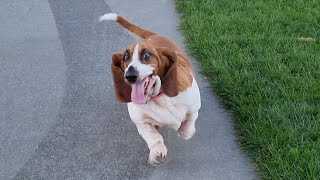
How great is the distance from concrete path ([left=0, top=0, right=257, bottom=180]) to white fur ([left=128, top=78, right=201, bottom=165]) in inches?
7.0

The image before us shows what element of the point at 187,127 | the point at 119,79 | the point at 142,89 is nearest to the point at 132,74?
the point at 142,89

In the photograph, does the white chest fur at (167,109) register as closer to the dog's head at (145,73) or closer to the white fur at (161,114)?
the white fur at (161,114)

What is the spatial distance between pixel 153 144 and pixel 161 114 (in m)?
0.22

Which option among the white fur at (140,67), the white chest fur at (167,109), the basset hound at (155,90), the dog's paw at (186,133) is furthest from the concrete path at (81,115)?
the white fur at (140,67)

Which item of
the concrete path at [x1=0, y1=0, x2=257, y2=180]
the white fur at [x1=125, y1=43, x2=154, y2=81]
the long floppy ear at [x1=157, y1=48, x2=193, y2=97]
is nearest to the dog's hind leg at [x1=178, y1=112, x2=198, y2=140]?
the concrete path at [x1=0, y1=0, x2=257, y2=180]

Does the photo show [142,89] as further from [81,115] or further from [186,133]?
[81,115]

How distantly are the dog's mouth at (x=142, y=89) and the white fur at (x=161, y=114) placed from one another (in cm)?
22

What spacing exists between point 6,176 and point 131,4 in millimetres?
3552

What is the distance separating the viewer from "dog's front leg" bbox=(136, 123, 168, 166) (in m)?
3.41

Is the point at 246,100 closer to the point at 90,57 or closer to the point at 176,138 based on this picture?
the point at 176,138

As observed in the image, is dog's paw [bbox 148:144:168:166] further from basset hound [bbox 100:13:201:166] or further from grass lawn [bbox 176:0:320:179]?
grass lawn [bbox 176:0:320:179]

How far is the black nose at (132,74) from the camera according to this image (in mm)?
2891

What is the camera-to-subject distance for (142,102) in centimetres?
313

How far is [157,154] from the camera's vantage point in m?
3.40
